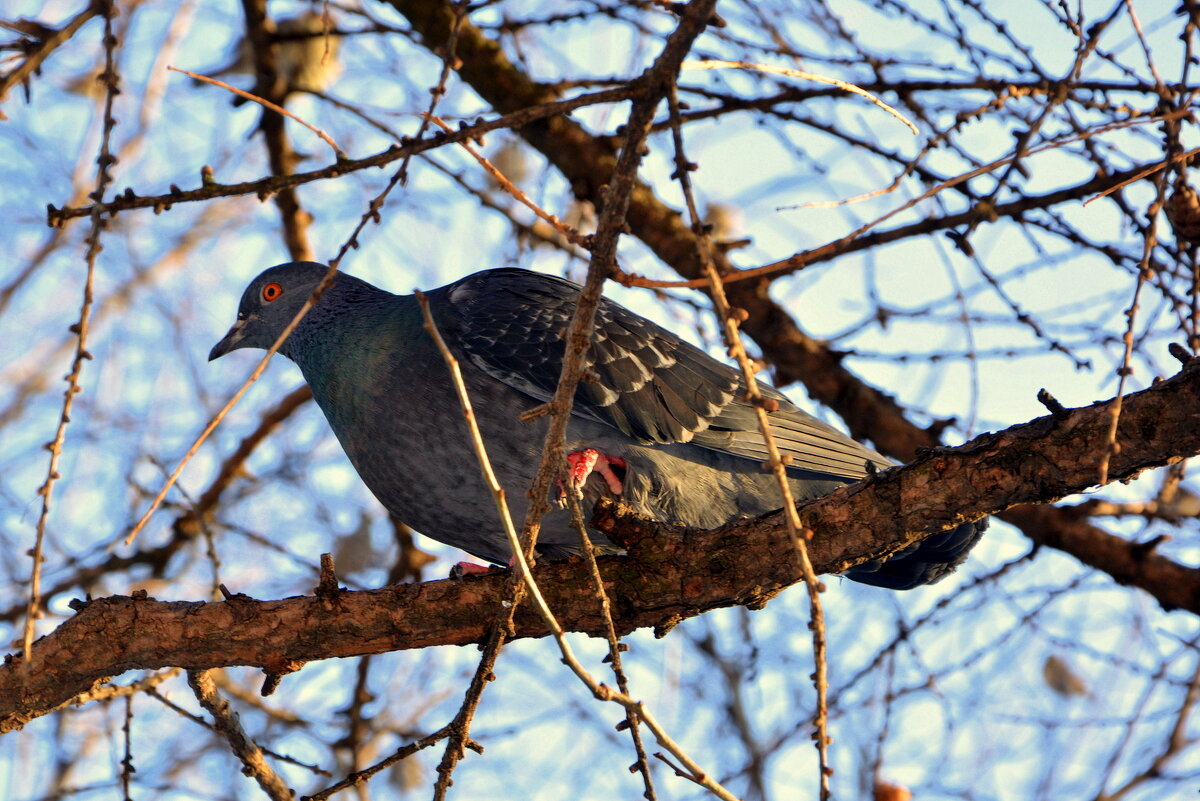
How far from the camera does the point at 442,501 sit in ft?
12.6

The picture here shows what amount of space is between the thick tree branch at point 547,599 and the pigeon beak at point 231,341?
158 cm

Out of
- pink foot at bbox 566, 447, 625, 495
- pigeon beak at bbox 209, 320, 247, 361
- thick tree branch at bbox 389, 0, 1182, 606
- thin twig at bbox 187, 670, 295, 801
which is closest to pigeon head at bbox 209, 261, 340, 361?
pigeon beak at bbox 209, 320, 247, 361

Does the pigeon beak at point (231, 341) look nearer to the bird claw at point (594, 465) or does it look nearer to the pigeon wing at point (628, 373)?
the pigeon wing at point (628, 373)

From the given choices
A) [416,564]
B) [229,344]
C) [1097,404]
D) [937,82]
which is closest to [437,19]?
[229,344]

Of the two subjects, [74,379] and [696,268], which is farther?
[696,268]

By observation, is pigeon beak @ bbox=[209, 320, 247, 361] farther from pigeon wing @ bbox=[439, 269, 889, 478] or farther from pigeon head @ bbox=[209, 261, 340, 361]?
pigeon wing @ bbox=[439, 269, 889, 478]

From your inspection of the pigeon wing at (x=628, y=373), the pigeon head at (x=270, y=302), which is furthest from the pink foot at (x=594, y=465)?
the pigeon head at (x=270, y=302)

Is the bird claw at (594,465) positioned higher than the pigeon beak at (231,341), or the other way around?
the pigeon beak at (231,341)

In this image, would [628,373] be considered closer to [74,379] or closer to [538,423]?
[538,423]

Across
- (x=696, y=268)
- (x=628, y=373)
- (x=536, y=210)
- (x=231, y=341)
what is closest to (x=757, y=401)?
(x=536, y=210)

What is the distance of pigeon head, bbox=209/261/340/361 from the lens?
4.62 meters

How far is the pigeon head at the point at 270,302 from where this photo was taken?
462 centimetres

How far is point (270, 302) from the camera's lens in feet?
15.3

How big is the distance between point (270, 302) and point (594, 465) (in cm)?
173
